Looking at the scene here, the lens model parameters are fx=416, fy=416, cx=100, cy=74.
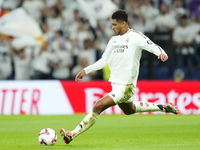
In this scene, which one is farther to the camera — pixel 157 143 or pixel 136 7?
pixel 136 7

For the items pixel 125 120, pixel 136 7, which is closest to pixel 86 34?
pixel 136 7

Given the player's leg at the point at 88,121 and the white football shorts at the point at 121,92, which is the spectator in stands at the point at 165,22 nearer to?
the white football shorts at the point at 121,92

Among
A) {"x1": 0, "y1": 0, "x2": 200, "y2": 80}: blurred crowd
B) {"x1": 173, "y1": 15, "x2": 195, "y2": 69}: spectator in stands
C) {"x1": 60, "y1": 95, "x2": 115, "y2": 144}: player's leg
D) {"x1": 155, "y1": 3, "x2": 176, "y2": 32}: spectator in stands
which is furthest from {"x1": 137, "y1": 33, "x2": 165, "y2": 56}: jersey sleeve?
{"x1": 155, "y1": 3, "x2": 176, "y2": 32}: spectator in stands

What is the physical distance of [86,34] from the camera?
16.0 metres

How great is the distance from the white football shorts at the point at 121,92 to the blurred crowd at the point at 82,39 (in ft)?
25.3

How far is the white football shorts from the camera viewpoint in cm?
719

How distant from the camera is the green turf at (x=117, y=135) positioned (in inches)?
274

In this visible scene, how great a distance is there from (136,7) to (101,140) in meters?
9.28

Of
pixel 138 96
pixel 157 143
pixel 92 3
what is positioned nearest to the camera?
pixel 157 143

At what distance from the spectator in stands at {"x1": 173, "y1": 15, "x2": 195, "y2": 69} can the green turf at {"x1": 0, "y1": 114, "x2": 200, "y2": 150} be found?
3221mm

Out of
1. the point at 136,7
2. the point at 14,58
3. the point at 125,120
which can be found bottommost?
the point at 125,120

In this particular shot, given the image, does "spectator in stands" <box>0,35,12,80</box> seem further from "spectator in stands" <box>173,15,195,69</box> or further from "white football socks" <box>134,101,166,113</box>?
"white football socks" <box>134,101,166,113</box>

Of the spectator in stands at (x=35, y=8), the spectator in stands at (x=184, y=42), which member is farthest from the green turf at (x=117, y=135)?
the spectator in stands at (x=35, y=8)

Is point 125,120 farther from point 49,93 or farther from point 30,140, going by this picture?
point 30,140
